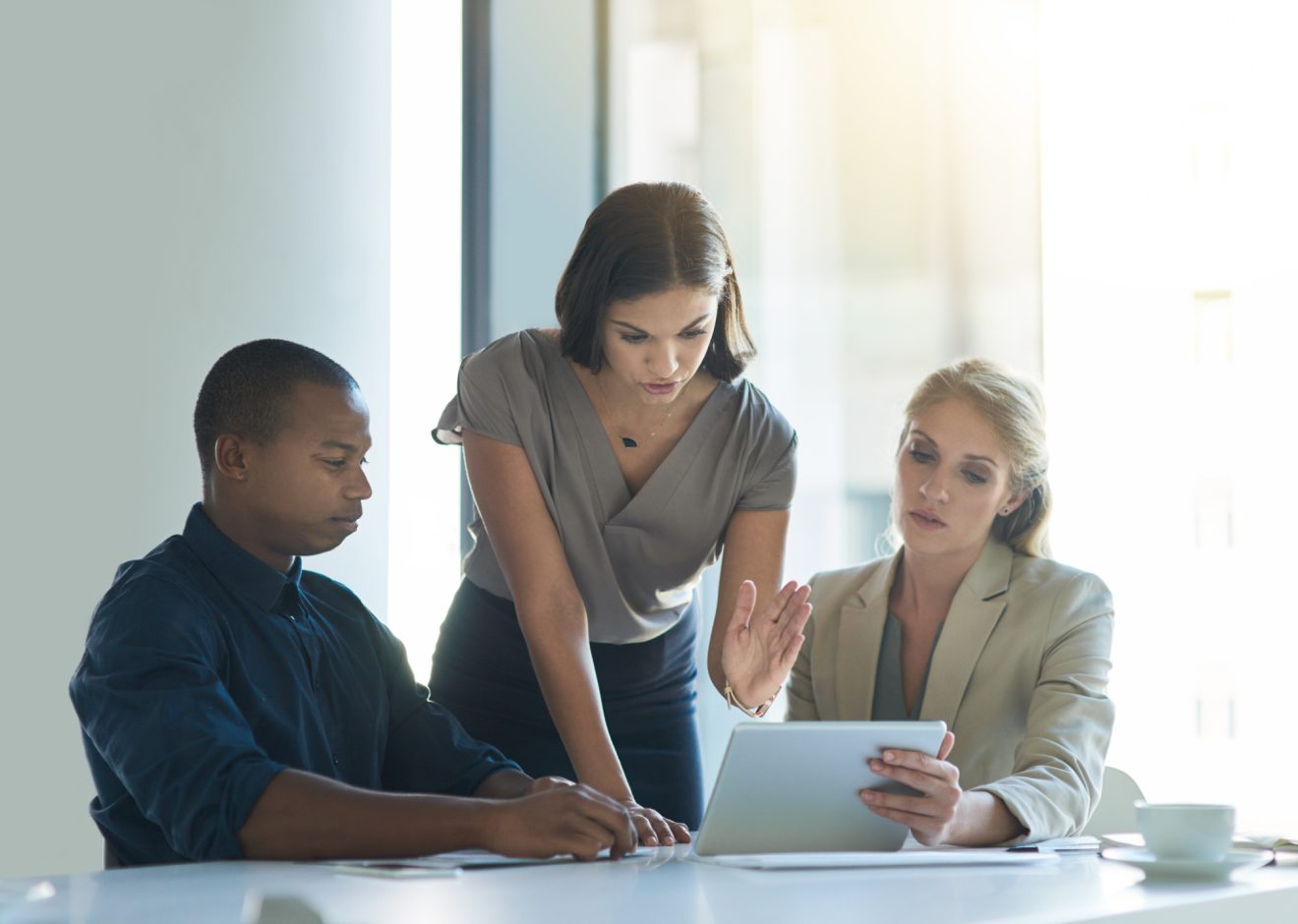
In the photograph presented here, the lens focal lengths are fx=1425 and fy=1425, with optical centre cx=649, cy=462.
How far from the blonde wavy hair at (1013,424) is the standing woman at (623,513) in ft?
0.81

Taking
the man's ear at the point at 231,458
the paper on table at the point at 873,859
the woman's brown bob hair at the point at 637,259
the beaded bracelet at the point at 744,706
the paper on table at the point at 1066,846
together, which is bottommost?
the paper on table at the point at 1066,846

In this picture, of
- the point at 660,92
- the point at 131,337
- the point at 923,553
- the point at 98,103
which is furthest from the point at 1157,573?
the point at 98,103

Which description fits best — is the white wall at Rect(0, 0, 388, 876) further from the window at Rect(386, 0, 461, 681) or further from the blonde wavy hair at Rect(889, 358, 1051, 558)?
the blonde wavy hair at Rect(889, 358, 1051, 558)

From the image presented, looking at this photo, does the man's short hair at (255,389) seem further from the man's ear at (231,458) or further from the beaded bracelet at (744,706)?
the beaded bracelet at (744,706)

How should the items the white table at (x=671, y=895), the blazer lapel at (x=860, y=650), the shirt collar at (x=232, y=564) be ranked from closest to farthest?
the white table at (x=671, y=895) < the shirt collar at (x=232, y=564) < the blazer lapel at (x=860, y=650)

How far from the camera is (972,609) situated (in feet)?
6.44

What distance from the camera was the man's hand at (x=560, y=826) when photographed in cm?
125

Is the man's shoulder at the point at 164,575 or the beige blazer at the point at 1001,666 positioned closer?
the man's shoulder at the point at 164,575

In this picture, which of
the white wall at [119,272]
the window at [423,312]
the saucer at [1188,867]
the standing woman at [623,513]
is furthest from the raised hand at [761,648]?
the window at [423,312]

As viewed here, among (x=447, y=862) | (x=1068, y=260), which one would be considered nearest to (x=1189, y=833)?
(x=447, y=862)

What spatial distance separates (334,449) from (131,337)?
62.3 inches

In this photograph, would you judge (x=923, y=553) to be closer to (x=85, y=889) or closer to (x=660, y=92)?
(x=85, y=889)

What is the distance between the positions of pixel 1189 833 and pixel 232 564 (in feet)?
3.27

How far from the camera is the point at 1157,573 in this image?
10.3ft
